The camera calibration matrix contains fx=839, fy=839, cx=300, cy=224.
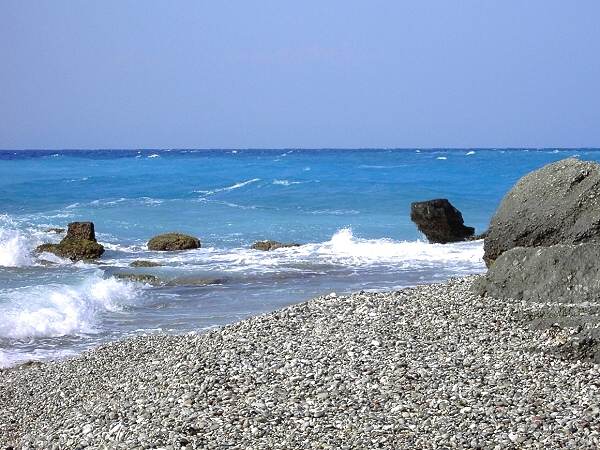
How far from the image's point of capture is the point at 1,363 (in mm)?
12000

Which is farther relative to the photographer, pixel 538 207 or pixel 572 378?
pixel 538 207

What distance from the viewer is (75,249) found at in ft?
76.0

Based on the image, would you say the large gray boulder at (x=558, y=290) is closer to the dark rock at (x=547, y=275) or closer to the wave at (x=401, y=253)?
the dark rock at (x=547, y=275)

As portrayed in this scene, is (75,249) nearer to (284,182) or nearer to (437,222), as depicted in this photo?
(437,222)

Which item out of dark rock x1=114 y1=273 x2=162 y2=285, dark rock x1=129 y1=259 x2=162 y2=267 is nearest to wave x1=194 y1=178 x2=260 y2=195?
dark rock x1=129 y1=259 x2=162 y2=267

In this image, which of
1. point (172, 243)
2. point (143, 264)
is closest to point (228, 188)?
point (172, 243)

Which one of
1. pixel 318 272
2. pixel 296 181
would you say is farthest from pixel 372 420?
pixel 296 181

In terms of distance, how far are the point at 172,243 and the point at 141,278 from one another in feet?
20.5

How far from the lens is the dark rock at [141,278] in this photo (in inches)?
724

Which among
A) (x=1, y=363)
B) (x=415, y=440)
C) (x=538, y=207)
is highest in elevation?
(x=538, y=207)

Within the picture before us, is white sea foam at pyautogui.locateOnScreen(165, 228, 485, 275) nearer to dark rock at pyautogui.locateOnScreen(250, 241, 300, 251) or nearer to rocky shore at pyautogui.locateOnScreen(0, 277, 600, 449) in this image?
dark rock at pyautogui.locateOnScreen(250, 241, 300, 251)

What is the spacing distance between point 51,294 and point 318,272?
6120 mm

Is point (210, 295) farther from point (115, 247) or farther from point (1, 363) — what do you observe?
point (115, 247)

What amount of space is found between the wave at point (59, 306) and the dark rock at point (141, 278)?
484mm
